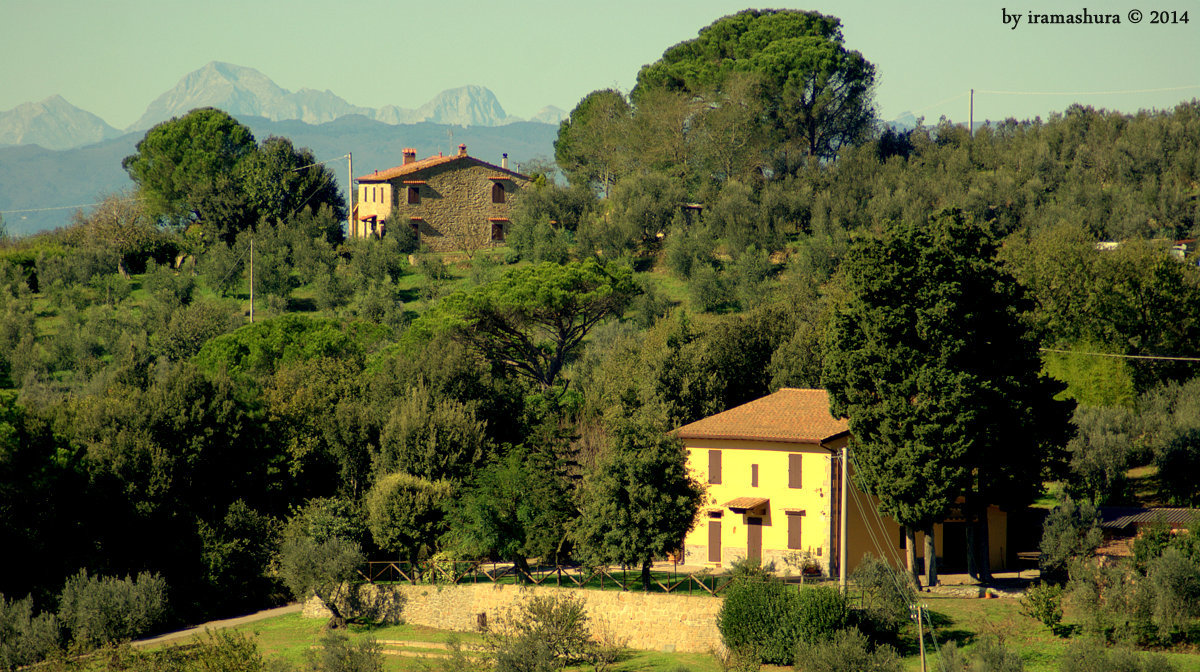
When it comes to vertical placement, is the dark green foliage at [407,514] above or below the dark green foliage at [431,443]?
below

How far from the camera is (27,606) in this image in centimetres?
2970

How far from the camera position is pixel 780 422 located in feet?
117

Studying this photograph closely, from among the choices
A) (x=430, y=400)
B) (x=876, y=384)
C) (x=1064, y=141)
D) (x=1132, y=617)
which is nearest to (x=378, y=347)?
(x=430, y=400)

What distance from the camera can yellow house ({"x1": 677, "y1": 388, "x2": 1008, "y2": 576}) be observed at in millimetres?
33688

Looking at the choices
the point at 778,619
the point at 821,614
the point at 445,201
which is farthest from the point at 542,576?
the point at 445,201

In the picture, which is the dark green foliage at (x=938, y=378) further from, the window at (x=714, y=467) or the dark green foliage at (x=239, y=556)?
the dark green foliage at (x=239, y=556)

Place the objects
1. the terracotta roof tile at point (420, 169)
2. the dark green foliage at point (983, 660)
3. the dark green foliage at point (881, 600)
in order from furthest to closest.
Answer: the terracotta roof tile at point (420, 169) < the dark green foliage at point (881, 600) < the dark green foliage at point (983, 660)

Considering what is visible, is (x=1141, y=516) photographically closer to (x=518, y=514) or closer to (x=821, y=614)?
(x=821, y=614)

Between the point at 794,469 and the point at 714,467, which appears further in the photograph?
the point at 714,467

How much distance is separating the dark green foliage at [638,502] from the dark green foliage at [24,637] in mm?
14006

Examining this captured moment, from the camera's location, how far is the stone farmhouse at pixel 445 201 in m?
76.2

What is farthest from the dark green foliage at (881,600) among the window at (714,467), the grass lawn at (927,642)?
the window at (714,467)

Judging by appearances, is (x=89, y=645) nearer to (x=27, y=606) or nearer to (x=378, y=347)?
(x=27, y=606)

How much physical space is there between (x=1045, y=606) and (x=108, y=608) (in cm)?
2453
